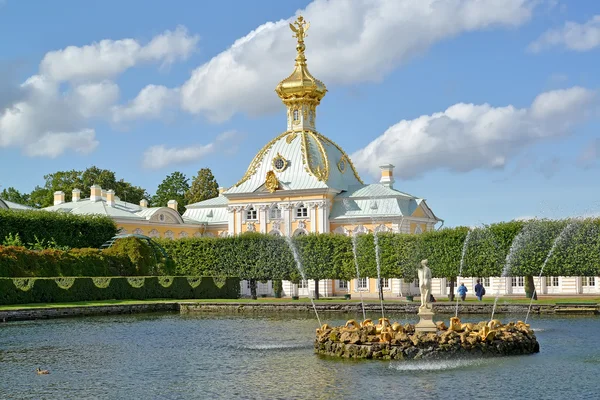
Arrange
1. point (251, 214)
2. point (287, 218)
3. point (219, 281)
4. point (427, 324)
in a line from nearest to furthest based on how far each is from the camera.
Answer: point (427, 324), point (219, 281), point (287, 218), point (251, 214)

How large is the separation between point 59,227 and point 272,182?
14.8 m

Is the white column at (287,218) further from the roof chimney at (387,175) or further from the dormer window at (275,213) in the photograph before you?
the roof chimney at (387,175)

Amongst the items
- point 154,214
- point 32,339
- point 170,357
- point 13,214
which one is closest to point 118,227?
point 154,214

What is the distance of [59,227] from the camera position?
53.1 meters

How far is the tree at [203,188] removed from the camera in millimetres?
80188

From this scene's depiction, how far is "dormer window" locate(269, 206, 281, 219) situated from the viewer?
6139cm

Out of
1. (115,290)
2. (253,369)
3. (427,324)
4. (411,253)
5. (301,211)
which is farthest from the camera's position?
(301,211)

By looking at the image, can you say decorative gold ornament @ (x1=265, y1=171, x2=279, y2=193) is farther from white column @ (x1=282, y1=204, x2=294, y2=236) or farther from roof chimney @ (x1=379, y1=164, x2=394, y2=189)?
roof chimney @ (x1=379, y1=164, x2=394, y2=189)

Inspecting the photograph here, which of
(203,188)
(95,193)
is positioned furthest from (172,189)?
(95,193)

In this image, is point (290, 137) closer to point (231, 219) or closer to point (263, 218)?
point (263, 218)

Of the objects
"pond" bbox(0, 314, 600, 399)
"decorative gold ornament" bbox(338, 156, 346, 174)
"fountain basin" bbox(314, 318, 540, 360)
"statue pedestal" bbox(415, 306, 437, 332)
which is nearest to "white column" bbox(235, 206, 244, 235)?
"decorative gold ornament" bbox(338, 156, 346, 174)

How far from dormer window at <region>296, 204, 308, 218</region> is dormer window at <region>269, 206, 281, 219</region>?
1450mm

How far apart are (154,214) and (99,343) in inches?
1514

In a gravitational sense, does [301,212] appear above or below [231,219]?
above
